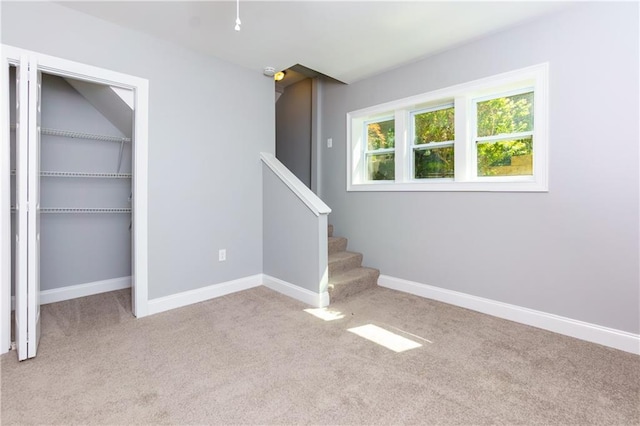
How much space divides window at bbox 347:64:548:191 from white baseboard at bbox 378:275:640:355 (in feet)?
3.32

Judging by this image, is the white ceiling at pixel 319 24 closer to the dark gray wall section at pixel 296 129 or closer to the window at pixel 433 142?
the window at pixel 433 142

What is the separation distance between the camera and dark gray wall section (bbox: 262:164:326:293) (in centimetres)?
309

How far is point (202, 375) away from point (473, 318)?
7.22 ft


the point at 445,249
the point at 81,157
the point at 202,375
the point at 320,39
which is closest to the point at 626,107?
the point at 445,249

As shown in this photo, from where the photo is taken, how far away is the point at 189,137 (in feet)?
9.94

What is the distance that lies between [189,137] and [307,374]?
2.35 m

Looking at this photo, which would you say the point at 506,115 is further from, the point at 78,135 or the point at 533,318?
the point at 78,135

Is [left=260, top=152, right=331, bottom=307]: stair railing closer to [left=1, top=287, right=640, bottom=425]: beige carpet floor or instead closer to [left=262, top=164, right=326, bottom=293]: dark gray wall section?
[left=262, top=164, right=326, bottom=293]: dark gray wall section

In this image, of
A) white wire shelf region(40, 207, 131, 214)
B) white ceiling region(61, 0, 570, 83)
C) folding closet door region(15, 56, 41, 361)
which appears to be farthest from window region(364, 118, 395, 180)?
folding closet door region(15, 56, 41, 361)

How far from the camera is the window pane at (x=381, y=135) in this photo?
12.2ft

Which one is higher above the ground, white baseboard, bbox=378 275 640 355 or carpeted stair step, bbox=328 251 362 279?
carpeted stair step, bbox=328 251 362 279

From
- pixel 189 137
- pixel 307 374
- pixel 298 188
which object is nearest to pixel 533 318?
pixel 307 374

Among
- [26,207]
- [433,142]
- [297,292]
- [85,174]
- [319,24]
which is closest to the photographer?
[26,207]

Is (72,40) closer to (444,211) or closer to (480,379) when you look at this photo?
(444,211)
